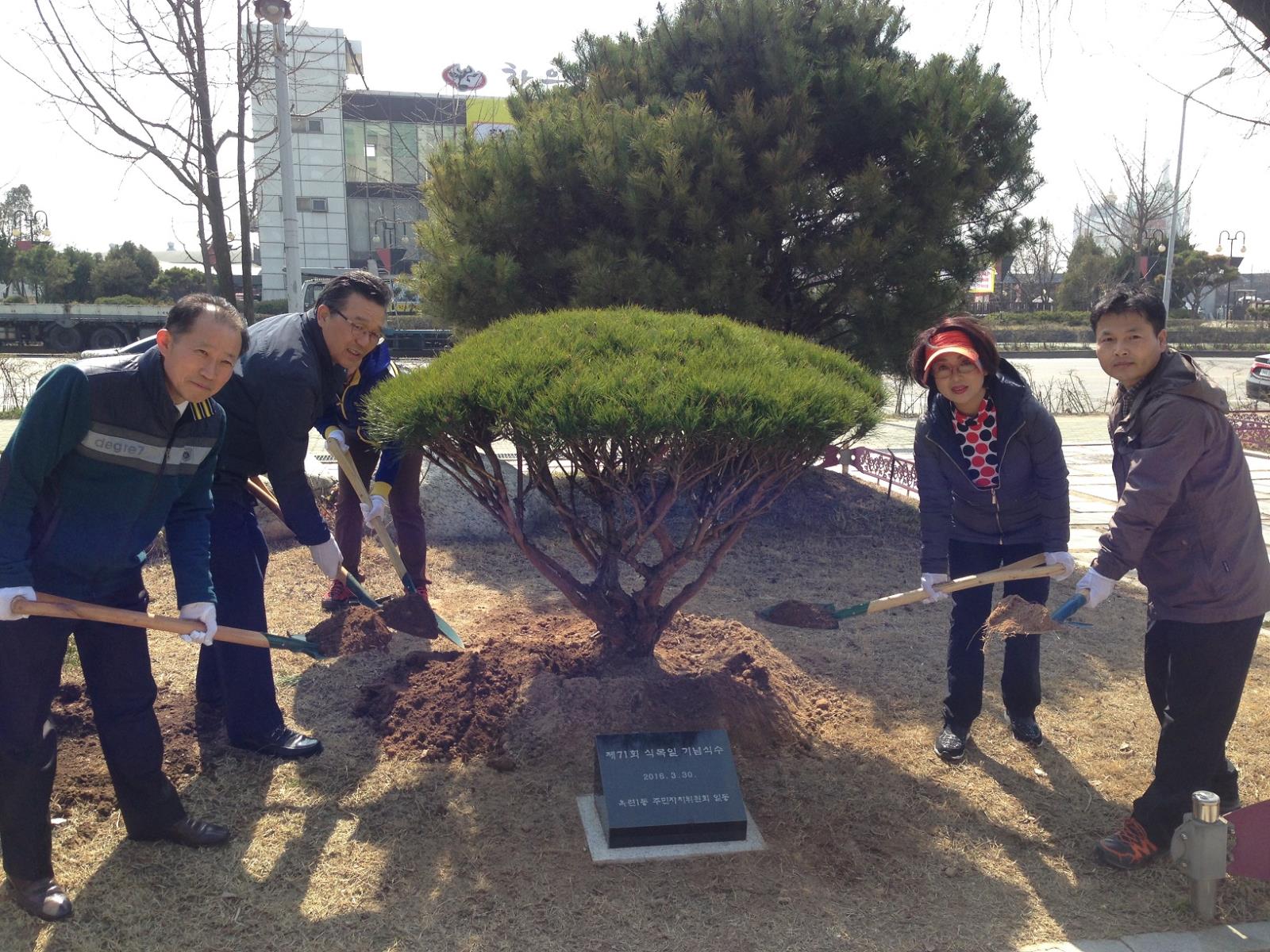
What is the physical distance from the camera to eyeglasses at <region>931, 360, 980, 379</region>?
11.2ft

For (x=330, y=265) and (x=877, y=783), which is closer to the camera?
(x=877, y=783)

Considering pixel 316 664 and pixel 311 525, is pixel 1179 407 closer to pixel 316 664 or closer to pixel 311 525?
pixel 311 525

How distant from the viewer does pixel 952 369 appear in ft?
11.3

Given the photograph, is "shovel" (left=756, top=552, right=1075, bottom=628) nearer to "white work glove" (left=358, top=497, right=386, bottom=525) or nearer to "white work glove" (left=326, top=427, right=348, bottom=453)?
"white work glove" (left=358, top=497, right=386, bottom=525)

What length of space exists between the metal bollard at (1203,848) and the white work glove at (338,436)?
340cm

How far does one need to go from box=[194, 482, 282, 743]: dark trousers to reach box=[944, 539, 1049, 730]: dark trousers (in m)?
2.54

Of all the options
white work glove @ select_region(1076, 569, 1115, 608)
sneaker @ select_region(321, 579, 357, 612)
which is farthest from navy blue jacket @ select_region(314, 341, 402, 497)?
white work glove @ select_region(1076, 569, 1115, 608)

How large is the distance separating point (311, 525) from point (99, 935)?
1.44m

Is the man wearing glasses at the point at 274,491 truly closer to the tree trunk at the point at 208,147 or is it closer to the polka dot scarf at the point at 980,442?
the polka dot scarf at the point at 980,442

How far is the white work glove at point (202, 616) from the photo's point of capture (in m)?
2.99

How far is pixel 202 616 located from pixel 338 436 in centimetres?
157

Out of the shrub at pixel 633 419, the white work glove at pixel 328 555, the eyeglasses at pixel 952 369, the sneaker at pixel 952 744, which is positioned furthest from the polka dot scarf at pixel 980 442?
the white work glove at pixel 328 555

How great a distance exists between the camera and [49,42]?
24.1 feet

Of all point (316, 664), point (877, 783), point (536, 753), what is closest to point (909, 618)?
point (877, 783)
